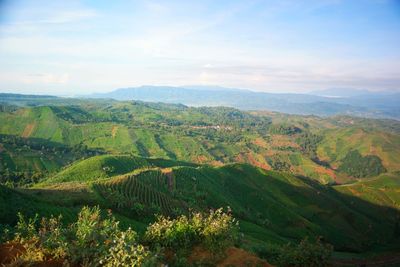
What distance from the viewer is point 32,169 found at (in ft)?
331

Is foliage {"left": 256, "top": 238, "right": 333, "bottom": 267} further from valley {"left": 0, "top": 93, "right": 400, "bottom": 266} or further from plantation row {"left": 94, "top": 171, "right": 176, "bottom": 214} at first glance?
plantation row {"left": 94, "top": 171, "right": 176, "bottom": 214}

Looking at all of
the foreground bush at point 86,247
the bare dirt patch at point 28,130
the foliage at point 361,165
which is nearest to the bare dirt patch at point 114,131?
the bare dirt patch at point 28,130

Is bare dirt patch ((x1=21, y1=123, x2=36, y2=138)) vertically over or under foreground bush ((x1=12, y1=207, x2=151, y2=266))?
under

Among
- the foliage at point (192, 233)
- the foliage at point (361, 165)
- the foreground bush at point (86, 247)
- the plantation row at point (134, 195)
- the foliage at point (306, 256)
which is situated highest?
the foreground bush at point (86, 247)

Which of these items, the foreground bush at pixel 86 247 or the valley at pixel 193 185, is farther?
the valley at pixel 193 185

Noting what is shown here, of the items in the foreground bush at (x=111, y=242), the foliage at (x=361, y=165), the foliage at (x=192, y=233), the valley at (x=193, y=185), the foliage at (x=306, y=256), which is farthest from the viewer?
the foliage at (x=361, y=165)

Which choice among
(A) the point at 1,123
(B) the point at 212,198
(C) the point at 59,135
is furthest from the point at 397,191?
(A) the point at 1,123

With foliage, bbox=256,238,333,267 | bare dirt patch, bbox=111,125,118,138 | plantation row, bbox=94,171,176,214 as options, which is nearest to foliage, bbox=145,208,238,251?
foliage, bbox=256,238,333,267

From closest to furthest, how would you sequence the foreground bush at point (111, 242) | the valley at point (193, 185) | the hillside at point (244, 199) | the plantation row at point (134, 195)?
the foreground bush at point (111, 242), the valley at point (193, 185), the plantation row at point (134, 195), the hillside at point (244, 199)

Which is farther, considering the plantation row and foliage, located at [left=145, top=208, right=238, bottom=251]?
the plantation row

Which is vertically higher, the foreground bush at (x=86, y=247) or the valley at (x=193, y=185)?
the foreground bush at (x=86, y=247)

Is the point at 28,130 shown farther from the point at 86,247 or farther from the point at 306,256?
the point at 86,247

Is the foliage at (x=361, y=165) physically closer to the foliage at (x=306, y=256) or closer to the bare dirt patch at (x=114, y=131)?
the bare dirt patch at (x=114, y=131)

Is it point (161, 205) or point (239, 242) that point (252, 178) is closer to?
point (161, 205)
